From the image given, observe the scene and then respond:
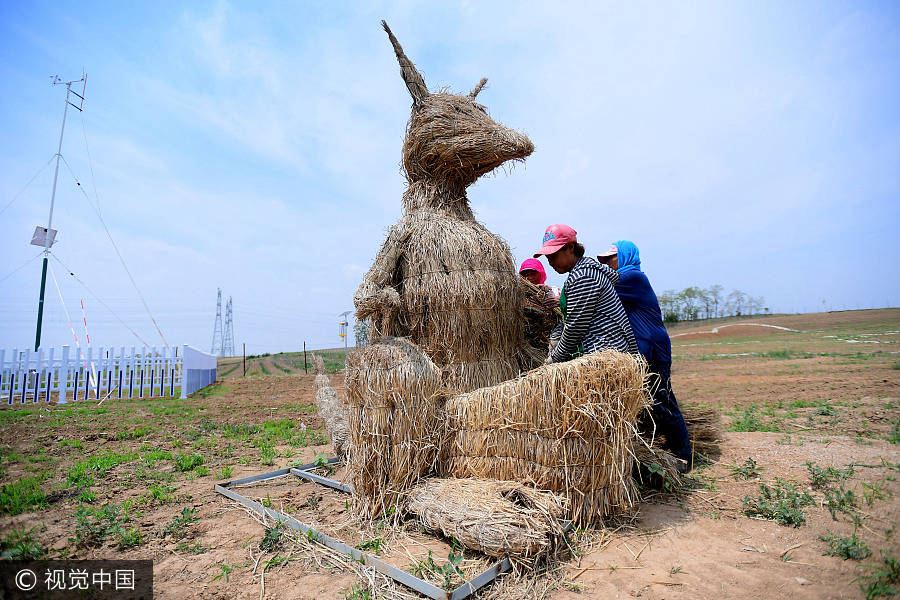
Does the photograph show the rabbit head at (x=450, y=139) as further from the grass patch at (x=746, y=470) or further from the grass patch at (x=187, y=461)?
the grass patch at (x=187, y=461)

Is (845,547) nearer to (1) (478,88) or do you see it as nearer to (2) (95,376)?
(1) (478,88)

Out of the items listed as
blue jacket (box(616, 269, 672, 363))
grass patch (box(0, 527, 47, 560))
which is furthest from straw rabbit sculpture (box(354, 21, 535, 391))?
grass patch (box(0, 527, 47, 560))

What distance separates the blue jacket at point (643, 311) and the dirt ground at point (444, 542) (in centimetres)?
114

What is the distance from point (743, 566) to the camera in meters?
2.41

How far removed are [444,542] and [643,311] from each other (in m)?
2.52

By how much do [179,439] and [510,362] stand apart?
18.9 feet

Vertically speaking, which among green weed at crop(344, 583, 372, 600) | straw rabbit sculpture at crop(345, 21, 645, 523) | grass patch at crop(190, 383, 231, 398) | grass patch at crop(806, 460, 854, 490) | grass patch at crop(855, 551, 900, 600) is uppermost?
straw rabbit sculpture at crop(345, 21, 645, 523)

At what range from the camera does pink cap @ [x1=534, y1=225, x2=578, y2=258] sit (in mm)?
3559

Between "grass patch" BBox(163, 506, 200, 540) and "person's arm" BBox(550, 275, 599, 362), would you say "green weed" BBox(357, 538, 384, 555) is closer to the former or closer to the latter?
"grass patch" BBox(163, 506, 200, 540)

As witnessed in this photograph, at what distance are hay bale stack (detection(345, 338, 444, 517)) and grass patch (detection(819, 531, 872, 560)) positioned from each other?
235 centimetres

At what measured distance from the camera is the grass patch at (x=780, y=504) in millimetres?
2842

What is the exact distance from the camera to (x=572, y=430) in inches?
106

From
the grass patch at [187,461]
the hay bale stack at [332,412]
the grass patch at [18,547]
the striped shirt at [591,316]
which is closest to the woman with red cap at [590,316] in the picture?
the striped shirt at [591,316]

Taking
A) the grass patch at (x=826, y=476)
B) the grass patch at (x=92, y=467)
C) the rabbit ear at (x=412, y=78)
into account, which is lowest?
the grass patch at (x=826, y=476)
